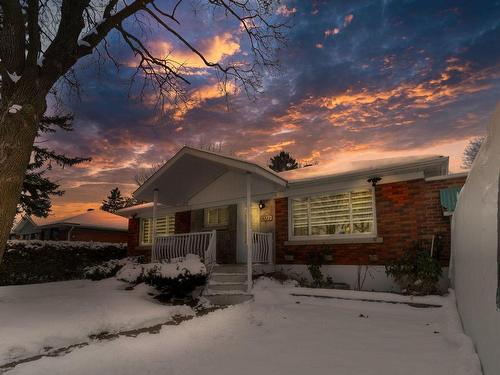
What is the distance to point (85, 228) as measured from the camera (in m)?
27.3

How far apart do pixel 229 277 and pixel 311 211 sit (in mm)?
3546

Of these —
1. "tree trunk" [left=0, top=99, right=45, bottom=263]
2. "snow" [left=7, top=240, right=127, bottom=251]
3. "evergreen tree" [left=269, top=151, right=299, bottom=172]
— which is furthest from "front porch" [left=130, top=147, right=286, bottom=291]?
"evergreen tree" [left=269, top=151, right=299, bottom=172]

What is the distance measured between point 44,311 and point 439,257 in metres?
9.54

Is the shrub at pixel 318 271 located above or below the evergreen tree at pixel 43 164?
below

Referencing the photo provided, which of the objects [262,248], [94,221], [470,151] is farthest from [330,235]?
[470,151]

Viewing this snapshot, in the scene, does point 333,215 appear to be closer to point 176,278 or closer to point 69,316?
point 176,278

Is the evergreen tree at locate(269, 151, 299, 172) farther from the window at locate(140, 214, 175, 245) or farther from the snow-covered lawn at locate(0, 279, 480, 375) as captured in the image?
the snow-covered lawn at locate(0, 279, 480, 375)

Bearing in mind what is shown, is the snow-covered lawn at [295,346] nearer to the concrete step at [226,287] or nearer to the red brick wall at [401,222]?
the concrete step at [226,287]

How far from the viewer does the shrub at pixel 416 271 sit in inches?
310

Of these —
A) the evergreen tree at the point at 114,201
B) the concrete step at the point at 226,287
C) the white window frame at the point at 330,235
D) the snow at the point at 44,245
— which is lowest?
the concrete step at the point at 226,287

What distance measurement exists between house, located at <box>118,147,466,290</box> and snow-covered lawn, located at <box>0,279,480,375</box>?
237 cm

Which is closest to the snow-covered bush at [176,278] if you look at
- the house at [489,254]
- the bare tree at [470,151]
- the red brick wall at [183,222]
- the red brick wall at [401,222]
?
the red brick wall at [401,222]

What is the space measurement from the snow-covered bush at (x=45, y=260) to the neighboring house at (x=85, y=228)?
6821mm

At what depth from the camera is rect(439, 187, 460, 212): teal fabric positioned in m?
8.79
